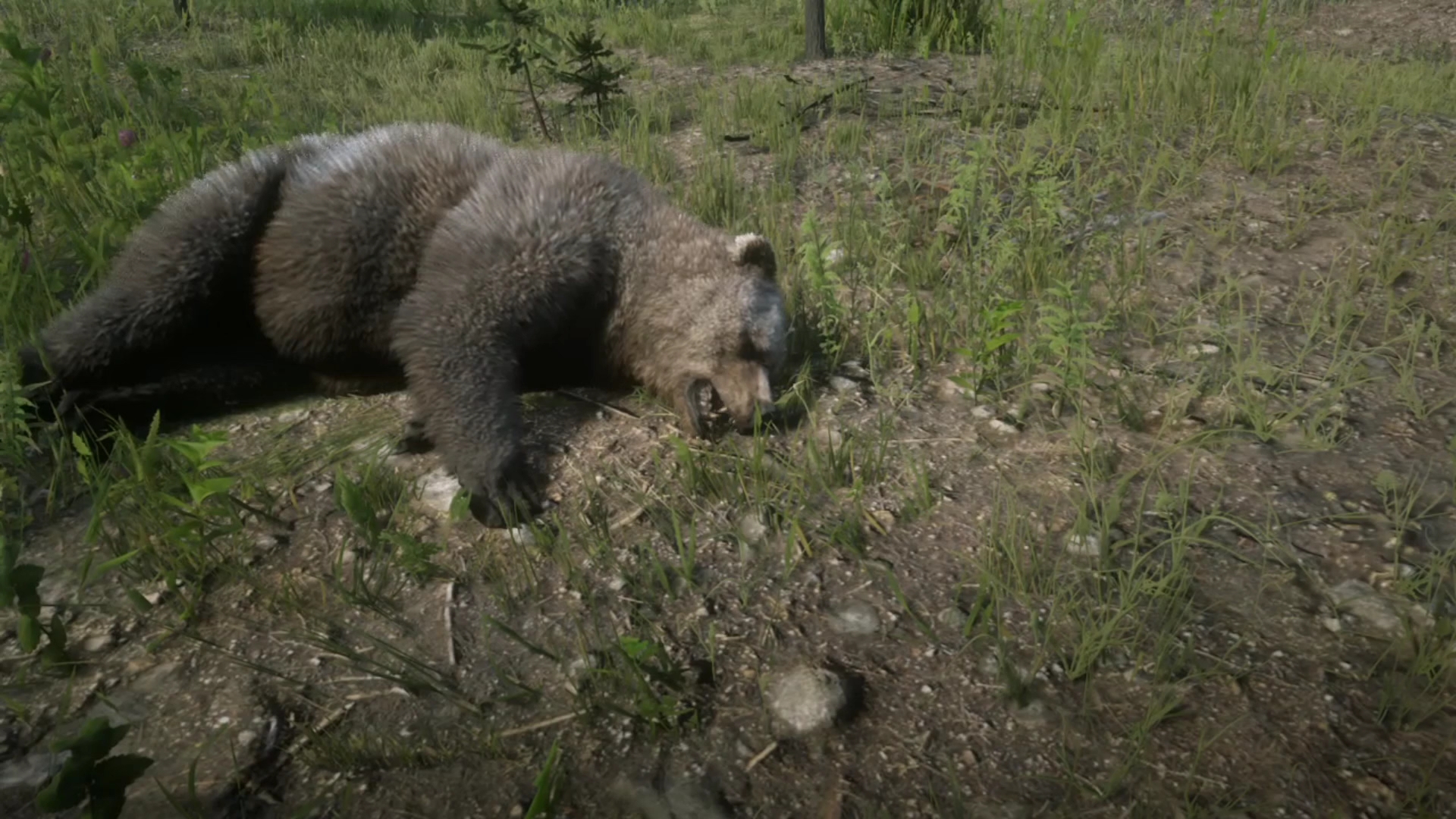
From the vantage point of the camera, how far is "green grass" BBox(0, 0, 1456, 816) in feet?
6.81

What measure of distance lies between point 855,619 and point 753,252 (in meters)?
1.45

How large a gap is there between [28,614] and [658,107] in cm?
427

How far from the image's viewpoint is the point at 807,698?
202 cm

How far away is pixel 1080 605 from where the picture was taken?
2258 millimetres

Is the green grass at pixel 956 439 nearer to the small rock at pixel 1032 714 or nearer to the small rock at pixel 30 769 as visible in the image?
the small rock at pixel 1032 714

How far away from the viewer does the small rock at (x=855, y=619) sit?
2229 millimetres

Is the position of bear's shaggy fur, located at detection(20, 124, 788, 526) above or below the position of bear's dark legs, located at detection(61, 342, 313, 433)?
above

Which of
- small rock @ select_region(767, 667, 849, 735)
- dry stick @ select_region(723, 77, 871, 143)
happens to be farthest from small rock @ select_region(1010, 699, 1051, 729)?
dry stick @ select_region(723, 77, 871, 143)

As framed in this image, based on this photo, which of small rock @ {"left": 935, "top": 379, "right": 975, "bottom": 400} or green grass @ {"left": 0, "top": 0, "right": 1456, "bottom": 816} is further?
small rock @ {"left": 935, "top": 379, "right": 975, "bottom": 400}

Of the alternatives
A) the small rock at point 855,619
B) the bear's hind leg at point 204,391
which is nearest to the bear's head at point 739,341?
the small rock at point 855,619

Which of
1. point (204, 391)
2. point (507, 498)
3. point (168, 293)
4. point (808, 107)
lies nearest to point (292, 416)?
point (204, 391)

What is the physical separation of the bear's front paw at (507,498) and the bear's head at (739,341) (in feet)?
1.82

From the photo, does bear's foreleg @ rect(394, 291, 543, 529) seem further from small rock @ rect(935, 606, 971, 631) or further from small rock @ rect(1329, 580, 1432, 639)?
small rock @ rect(1329, 580, 1432, 639)

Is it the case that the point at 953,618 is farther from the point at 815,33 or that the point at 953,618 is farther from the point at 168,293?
the point at 815,33
